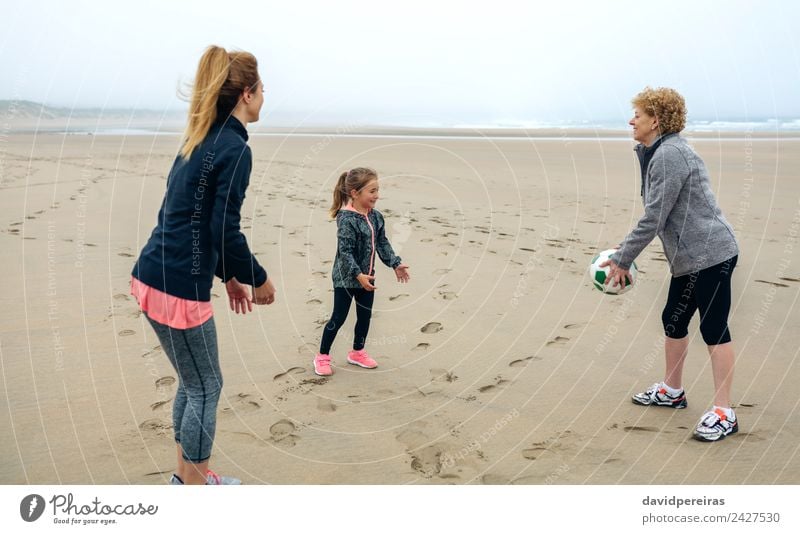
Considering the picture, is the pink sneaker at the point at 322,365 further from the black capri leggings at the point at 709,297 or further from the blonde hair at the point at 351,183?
the black capri leggings at the point at 709,297

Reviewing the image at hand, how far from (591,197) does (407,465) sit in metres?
10.1

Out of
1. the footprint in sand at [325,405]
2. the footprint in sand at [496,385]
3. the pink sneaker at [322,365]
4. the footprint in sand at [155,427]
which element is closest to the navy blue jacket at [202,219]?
the footprint in sand at [155,427]

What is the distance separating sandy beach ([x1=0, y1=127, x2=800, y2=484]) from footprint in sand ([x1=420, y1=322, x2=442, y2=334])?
0.11ft

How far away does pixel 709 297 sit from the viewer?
4.06 metres

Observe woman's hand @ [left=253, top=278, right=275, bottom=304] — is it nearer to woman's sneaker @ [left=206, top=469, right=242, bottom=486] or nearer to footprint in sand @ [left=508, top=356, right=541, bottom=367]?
woman's sneaker @ [left=206, top=469, right=242, bottom=486]

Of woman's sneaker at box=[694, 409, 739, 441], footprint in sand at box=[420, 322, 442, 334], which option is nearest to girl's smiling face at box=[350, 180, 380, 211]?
footprint in sand at box=[420, 322, 442, 334]

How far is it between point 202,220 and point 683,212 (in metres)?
2.71

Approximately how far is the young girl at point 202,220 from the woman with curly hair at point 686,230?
7.48 feet

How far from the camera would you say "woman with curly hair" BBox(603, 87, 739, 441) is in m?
3.92

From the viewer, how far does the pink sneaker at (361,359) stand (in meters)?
5.16

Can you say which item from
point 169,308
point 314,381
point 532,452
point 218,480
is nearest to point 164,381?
point 314,381

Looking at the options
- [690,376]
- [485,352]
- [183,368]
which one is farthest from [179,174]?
[690,376]

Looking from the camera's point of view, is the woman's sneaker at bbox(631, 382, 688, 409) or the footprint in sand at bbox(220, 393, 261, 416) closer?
the footprint in sand at bbox(220, 393, 261, 416)

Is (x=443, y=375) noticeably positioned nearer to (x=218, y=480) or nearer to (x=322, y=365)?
(x=322, y=365)
